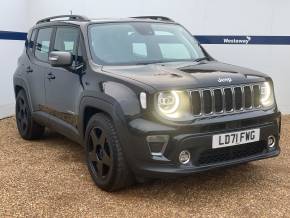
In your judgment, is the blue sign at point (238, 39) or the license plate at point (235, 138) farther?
the blue sign at point (238, 39)

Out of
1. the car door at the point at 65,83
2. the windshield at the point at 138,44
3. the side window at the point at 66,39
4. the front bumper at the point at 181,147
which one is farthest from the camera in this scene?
the side window at the point at 66,39

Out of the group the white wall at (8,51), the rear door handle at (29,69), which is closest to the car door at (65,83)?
the rear door handle at (29,69)

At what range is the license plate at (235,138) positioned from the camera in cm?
404

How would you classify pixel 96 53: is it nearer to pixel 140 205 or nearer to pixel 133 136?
pixel 133 136

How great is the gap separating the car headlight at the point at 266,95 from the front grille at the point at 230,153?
406 millimetres

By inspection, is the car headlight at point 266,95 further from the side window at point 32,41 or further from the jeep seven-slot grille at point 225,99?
the side window at point 32,41

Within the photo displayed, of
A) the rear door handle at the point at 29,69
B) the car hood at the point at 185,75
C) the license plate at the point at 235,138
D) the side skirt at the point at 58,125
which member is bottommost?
the side skirt at the point at 58,125

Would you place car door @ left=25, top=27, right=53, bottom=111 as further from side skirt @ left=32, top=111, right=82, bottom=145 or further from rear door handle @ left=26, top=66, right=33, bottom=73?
side skirt @ left=32, top=111, right=82, bottom=145

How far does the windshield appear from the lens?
4.91 meters

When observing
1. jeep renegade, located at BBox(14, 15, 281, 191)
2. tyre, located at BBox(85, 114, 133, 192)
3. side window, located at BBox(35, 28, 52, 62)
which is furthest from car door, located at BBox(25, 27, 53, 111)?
tyre, located at BBox(85, 114, 133, 192)

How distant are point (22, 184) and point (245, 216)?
2271 mm

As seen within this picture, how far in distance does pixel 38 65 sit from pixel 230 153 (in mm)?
3053

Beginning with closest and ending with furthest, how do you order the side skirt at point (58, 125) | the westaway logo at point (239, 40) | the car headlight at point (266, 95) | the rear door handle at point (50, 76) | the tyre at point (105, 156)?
the tyre at point (105, 156)
the car headlight at point (266, 95)
the side skirt at point (58, 125)
the rear door handle at point (50, 76)
the westaway logo at point (239, 40)

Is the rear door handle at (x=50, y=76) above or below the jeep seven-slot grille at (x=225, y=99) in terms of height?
below
